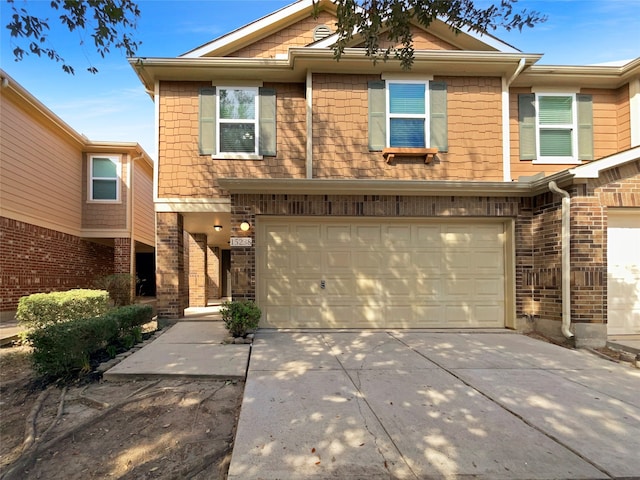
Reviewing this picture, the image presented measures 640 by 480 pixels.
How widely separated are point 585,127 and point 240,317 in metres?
8.70

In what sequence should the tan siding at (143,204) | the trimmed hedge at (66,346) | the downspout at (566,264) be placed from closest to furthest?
1. the trimmed hedge at (66,346)
2. the downspout at (566,264)
3. the tan siding at (143,204)

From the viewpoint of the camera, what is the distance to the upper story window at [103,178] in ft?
42.4

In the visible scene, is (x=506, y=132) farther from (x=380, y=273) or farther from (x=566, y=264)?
(x=380, y=273)

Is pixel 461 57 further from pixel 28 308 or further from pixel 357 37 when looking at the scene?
pixel 28 308

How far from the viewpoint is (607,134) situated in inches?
348

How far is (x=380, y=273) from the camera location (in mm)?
7645

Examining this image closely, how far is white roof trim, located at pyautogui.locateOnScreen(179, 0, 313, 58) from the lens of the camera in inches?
345

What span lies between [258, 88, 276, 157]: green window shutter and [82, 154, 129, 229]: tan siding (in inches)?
264

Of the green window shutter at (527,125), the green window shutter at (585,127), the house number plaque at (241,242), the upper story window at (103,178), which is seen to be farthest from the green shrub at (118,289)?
the green window shutter at (585,127)

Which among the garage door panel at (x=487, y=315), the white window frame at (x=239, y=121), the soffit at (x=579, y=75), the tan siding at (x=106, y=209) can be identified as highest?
the soffit at (x=579, y=75)

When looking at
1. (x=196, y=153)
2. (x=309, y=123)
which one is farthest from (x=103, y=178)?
(x=309, y=123)

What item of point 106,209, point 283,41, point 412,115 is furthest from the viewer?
point 106,209

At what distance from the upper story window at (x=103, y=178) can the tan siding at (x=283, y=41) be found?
6534mm

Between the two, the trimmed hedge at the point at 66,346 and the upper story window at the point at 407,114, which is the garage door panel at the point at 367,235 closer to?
the upper story window at the point at 407,114
